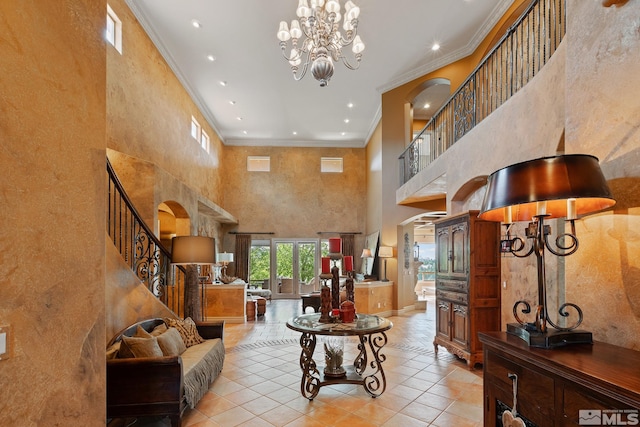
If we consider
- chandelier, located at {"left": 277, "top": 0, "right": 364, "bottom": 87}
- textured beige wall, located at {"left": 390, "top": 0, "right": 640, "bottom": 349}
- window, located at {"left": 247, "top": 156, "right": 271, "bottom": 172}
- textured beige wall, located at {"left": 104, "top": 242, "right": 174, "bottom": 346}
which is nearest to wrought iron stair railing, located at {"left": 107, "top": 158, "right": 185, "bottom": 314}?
textured beige wall, located at {"left": 104, "top": 242, "right": 174, "bottom": 346}

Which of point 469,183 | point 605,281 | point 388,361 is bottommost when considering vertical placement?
point 388,361

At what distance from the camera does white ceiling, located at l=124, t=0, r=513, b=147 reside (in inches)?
246

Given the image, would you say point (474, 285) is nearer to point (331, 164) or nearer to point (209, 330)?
point (209, 330)

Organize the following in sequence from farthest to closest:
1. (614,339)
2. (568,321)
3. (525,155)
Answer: (525,155) → (568,321) → (614,339)

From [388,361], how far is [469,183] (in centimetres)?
286

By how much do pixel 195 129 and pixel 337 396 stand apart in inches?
315

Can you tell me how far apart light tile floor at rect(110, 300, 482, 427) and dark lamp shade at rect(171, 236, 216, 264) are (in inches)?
56.9

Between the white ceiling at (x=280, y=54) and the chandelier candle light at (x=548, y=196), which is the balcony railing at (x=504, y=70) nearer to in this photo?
the white ceiling at (x=280, y=54)

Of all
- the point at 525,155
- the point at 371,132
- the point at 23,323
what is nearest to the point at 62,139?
the point at 23,323

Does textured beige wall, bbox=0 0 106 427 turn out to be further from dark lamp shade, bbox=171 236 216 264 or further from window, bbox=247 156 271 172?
window, bbox=247 156 271 172

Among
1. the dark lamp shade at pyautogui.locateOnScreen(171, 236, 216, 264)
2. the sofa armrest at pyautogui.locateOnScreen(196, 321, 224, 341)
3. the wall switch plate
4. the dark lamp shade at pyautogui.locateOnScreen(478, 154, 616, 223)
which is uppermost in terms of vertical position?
the dark lamp shade at pyautogui.locateOnScreen(478, 154, 616, 223)

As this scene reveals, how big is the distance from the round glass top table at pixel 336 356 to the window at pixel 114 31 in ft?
16.2

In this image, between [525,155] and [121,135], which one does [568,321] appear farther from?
[121,135]

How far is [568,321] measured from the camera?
6.99 ft
